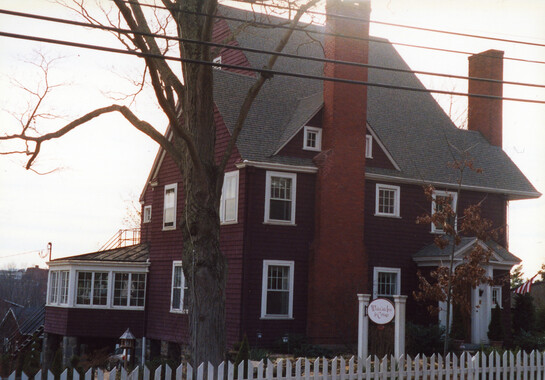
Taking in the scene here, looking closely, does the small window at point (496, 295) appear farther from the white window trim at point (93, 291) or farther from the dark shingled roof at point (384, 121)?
the white window trim at point (93, 291)

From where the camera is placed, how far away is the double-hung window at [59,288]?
28391 millimetres

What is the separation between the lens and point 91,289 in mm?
27906

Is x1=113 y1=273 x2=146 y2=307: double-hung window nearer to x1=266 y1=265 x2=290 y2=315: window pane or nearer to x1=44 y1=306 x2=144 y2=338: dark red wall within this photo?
x1=44 y1=306 x2=144 y2=338: dark red wall

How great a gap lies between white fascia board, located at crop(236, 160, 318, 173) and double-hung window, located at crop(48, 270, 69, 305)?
9601 mm

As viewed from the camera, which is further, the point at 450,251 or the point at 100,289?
the point at 100,289

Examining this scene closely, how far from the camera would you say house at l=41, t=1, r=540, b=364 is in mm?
23547

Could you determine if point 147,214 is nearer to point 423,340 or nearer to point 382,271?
point 382,271

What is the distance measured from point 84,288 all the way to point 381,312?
45.6 ft

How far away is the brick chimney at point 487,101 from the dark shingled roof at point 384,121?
673 mm

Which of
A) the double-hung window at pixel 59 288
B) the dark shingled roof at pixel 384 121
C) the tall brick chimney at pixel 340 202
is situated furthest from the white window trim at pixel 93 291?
the tall brick chimney at pixel 340 202

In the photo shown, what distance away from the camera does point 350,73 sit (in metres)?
24.7

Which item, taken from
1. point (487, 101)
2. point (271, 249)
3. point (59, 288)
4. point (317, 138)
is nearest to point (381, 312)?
point (271, 249)

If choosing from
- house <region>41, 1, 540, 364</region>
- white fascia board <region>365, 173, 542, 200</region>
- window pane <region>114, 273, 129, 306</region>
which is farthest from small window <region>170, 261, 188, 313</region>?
white fascia board <region>365, 173, 542, 200</region>

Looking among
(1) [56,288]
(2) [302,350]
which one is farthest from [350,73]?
(1) [56,288]
